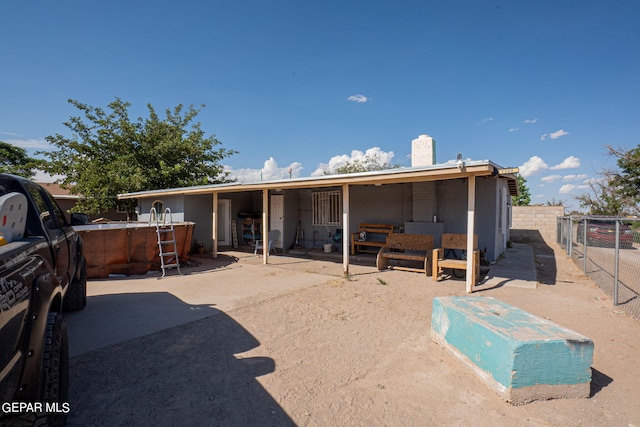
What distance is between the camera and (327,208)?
11609 mm

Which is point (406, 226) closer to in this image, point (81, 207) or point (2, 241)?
point (2, 241)

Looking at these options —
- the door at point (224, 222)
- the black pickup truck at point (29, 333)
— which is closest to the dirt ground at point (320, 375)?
the black pickup truck at point (29, 333)

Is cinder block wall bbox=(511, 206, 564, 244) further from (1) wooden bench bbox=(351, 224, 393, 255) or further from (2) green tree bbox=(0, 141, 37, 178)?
(2) green tree bbox=(0, 141, 37, 178)

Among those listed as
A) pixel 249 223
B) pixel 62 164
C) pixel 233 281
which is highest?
pixel 62 164

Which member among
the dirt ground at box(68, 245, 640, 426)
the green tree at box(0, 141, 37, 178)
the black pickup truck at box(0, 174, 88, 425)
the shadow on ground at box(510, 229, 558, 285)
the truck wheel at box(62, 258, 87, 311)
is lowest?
the shadow on ground at box(510, 229, 558, 285)

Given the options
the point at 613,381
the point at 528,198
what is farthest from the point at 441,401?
the point at 528,198

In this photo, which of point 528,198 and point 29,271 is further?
point 528,198

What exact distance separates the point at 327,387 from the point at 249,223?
35.4 feet

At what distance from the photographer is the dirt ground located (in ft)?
8.01

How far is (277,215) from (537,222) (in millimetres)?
16903

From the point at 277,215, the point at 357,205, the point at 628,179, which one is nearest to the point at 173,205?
the point at 277,215

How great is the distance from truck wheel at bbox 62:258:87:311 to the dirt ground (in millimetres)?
1704

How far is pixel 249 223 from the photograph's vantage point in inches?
518

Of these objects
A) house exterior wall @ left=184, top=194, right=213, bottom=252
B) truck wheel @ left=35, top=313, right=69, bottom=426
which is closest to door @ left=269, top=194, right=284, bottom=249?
house exterior wall @ left=184, top=194, right=213, bottom=252
